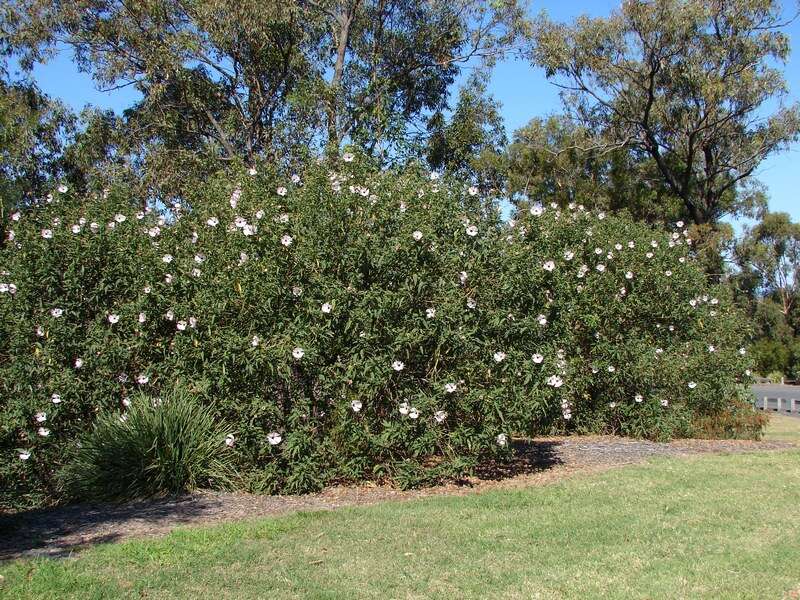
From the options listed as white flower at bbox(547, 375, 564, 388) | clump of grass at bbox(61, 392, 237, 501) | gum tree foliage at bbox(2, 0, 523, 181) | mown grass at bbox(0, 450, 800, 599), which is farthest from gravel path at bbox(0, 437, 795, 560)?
gum tree foliage at bbox(2, 0, 523, 181)

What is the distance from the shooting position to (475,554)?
16.5 ft

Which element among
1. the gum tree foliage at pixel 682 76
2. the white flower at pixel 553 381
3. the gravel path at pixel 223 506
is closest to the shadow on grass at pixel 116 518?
the gravel path at pixel 223 506

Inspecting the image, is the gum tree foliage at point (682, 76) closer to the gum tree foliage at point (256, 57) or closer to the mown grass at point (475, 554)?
the gum tree foliage at point (256, 57)

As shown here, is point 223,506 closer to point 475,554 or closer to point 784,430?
point 475,554

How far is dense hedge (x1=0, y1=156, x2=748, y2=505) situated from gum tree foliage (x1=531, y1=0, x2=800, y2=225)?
1384 centimetres

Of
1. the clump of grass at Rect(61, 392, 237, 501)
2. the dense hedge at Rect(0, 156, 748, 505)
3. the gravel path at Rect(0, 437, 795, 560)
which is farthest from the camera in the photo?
the dense hedge at Rect(0, 156, 748, 505)

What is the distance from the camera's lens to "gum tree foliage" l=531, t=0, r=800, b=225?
20.0 m

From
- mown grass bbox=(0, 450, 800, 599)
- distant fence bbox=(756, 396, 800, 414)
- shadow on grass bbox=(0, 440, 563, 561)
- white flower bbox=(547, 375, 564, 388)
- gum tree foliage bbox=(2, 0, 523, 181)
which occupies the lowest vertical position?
mown grass bbox=(0, 450, 800, 599)

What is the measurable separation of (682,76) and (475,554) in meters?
18.9

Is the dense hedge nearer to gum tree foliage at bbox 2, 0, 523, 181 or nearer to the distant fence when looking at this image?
gum tree foliage at bbox 2, 0, 523, 181

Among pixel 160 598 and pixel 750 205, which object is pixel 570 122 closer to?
pixel 750 205

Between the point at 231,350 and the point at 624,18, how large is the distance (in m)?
17.7

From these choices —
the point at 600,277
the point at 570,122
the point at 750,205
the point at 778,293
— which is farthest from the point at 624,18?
the point at 778,293

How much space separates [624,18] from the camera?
20.8 m
